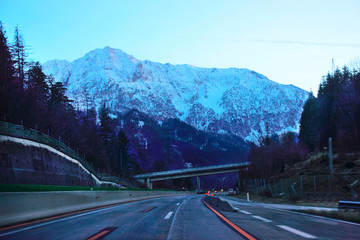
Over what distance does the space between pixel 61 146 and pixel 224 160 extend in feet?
418

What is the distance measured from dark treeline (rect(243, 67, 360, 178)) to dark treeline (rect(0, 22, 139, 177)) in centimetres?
3993

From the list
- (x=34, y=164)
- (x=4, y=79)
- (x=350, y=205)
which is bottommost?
(x=350, y=205)

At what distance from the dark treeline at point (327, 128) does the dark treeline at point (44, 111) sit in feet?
131

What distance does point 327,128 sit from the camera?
67.6 metres

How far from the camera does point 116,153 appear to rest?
4053 inches

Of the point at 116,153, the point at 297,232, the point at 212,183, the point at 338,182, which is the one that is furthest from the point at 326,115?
the point at 212,183

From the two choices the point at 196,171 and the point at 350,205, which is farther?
the point at 196,171

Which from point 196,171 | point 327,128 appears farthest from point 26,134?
point 196,171

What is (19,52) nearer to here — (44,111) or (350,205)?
(44,111)

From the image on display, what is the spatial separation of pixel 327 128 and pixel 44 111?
56619 mm

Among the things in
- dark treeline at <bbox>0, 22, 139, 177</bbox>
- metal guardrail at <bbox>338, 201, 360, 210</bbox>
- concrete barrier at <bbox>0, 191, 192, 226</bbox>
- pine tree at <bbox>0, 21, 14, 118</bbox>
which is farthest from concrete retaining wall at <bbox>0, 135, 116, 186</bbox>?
metal guardrail at <bbox>338, 201, 360, 210</bbox>

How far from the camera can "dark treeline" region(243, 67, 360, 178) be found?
49.2 m

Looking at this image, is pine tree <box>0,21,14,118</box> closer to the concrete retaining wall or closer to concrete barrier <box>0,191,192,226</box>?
the concrete retaining wall

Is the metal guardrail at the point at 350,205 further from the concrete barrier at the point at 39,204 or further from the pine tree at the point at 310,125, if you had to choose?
the pine tree at the point at 310,125
